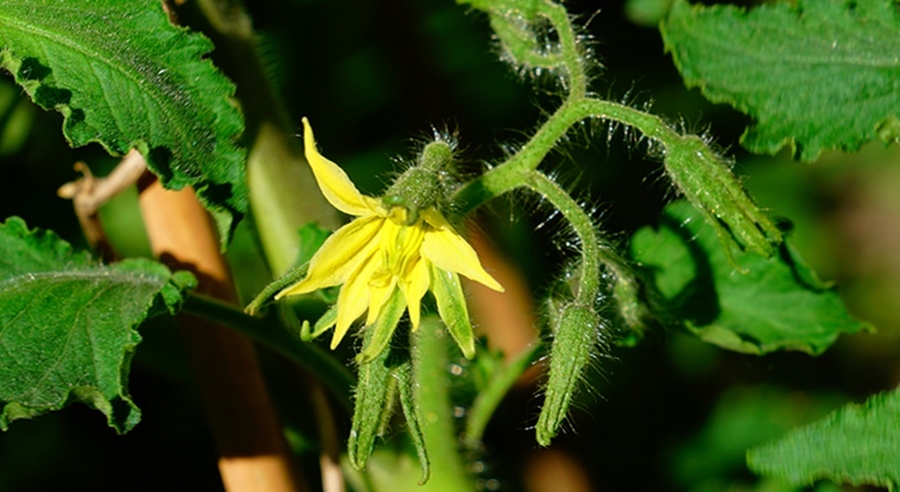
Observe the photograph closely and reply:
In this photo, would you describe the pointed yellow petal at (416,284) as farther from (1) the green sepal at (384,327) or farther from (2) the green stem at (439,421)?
(2) the green stem at (439,421)

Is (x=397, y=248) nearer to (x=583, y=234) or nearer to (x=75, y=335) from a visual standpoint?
(x=583, y=234)

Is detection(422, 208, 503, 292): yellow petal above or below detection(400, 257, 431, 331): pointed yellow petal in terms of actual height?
above

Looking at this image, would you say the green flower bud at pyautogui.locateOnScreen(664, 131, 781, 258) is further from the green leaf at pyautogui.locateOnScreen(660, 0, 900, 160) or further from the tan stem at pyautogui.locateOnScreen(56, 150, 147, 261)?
the tan stem at pyautogui.locateOnScreen(56, 150, 147, 261)

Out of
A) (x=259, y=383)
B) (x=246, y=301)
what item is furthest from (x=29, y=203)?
(x=259, y=383)

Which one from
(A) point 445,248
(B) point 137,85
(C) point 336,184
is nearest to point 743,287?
(A) point 445,248

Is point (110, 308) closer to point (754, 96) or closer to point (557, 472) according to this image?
point (754, 96)

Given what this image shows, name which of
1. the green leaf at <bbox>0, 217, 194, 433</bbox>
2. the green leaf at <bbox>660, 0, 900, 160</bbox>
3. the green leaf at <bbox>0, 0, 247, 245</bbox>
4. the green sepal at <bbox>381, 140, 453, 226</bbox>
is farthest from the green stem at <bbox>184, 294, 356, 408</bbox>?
the green leaf at <bbox>660, 0, 900, 160</bbox>
